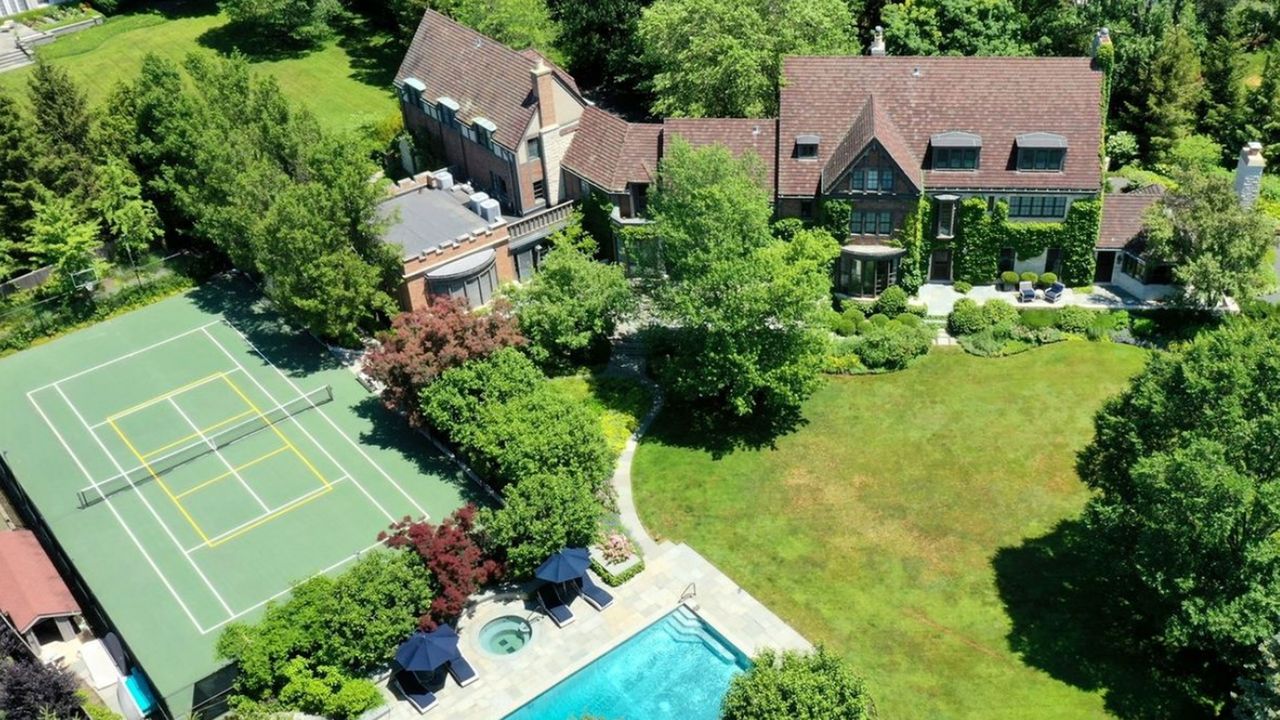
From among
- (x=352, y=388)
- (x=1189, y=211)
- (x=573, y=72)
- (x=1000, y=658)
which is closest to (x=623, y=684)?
(x=1000, y=658)

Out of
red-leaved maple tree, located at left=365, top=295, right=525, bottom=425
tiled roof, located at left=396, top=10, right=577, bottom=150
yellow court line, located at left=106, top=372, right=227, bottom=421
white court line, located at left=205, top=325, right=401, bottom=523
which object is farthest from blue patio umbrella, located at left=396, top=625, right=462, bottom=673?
tiled roof, located at left=396, top=10, right=577, bottom=150

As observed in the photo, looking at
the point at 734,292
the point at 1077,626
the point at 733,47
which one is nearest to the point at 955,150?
the point at 733,47

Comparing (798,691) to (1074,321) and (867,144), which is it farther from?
(867,144)

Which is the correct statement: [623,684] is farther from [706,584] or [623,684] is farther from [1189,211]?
[1189,211]

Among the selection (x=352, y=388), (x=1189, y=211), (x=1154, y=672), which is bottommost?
(x=1154, y=672)

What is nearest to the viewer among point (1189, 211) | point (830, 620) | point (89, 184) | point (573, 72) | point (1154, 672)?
point (1154, 672)

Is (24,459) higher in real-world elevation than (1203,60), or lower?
lower
